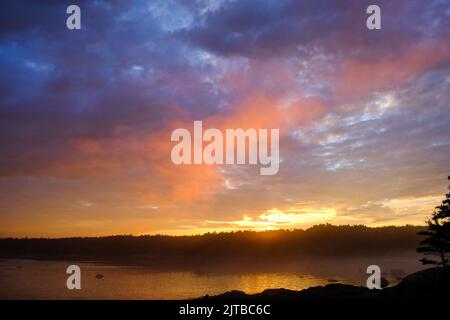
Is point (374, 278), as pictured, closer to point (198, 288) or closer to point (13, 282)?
point (198, 288)

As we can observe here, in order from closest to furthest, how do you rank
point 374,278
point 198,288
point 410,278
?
point 410,278 < point 198,288 < point 374,278

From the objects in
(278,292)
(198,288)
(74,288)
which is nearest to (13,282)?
(74,288)

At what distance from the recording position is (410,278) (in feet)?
165
